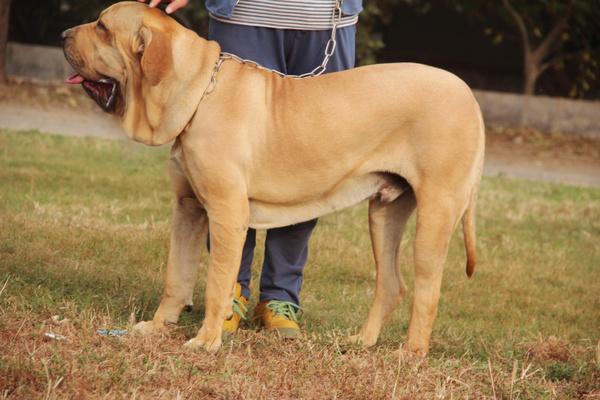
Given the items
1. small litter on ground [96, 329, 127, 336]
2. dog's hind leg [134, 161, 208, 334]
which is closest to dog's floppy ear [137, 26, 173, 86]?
dog's hind leg [134, 161, 208, 334]

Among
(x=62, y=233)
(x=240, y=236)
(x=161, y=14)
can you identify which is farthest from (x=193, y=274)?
(x=62, y=233)

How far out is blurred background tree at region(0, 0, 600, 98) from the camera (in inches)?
623

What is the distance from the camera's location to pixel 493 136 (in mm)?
15391

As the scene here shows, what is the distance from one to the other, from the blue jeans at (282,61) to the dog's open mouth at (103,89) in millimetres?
750

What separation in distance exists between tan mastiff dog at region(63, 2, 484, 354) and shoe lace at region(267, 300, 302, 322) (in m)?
0.69

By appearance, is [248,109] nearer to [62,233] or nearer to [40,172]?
[62,233]

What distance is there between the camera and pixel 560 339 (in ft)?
18.6

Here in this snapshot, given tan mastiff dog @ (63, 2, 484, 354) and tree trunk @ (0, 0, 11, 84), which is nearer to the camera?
tan mastiff dog @ (63, 2, 484, 354)

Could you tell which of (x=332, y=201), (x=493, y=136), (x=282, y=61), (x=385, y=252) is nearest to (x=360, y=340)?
(x=385, y=252)

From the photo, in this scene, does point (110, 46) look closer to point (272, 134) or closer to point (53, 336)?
point (272, 134)

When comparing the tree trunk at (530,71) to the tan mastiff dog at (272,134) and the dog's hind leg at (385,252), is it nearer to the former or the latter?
the dog's hind leg at (385,252)

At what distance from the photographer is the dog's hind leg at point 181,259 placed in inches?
195

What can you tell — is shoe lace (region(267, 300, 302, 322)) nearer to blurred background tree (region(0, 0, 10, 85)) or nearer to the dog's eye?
the dog's eye

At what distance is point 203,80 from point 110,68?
1.39 feet
